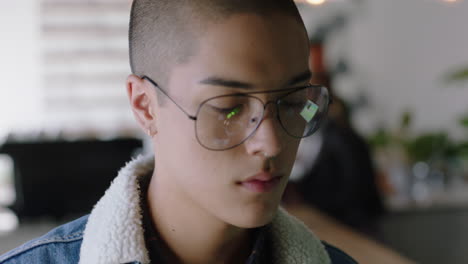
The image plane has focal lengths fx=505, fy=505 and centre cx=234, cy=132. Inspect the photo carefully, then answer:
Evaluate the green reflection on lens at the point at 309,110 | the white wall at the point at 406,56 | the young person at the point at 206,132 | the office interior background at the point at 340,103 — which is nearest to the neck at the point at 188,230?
the young person at the point at 206,132

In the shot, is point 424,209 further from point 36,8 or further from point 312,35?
point 36,8

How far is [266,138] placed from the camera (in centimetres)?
75

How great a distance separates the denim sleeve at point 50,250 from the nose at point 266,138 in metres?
0.38

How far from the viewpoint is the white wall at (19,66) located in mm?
4961

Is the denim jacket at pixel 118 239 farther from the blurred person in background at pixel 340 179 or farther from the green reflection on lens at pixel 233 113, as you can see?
the blurred person in background at pixel 340 179

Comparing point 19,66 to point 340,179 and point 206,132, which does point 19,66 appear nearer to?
point 340,179

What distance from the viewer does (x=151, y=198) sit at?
93 centimetres

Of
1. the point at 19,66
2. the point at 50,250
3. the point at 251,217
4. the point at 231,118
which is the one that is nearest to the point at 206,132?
the point at 231,118

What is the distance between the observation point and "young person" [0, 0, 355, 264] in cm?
75

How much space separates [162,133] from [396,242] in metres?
2.74

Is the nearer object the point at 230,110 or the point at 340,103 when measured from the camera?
the point at 230,110

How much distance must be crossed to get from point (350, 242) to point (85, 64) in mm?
4232

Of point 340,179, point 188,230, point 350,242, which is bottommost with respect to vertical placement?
point 340,179

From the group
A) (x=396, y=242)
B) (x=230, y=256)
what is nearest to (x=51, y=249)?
(x=230, y=256)
